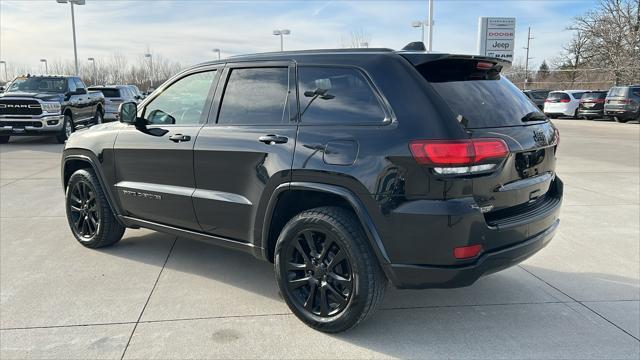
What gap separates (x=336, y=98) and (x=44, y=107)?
13345mm

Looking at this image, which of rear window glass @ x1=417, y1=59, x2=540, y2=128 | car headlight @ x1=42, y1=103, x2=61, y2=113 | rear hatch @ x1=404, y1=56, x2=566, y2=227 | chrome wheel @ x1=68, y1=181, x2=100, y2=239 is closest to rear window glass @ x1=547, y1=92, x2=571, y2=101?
car headlight @ x1=42, y1=103, x2=61, y2=113

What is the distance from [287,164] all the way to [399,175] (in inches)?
31.5

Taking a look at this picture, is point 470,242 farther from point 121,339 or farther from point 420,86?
point 121,339

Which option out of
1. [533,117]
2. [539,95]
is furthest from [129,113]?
[539,95]

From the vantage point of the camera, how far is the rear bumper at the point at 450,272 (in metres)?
2.93

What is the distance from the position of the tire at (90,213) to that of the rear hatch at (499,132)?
3.34 meters

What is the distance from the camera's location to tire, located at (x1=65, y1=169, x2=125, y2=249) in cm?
483

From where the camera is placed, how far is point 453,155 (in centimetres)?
280

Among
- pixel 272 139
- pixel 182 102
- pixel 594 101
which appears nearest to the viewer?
pixel 272 139

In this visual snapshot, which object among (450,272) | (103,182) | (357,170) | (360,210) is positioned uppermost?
(357,170)

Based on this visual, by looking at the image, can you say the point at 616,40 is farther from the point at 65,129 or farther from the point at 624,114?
the point at 65,129

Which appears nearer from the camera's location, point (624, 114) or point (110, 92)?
point (110, 92)

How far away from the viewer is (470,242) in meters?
2.86

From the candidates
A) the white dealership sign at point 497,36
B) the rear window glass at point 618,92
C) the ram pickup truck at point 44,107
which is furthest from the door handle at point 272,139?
the rear window glass at point 618,92
